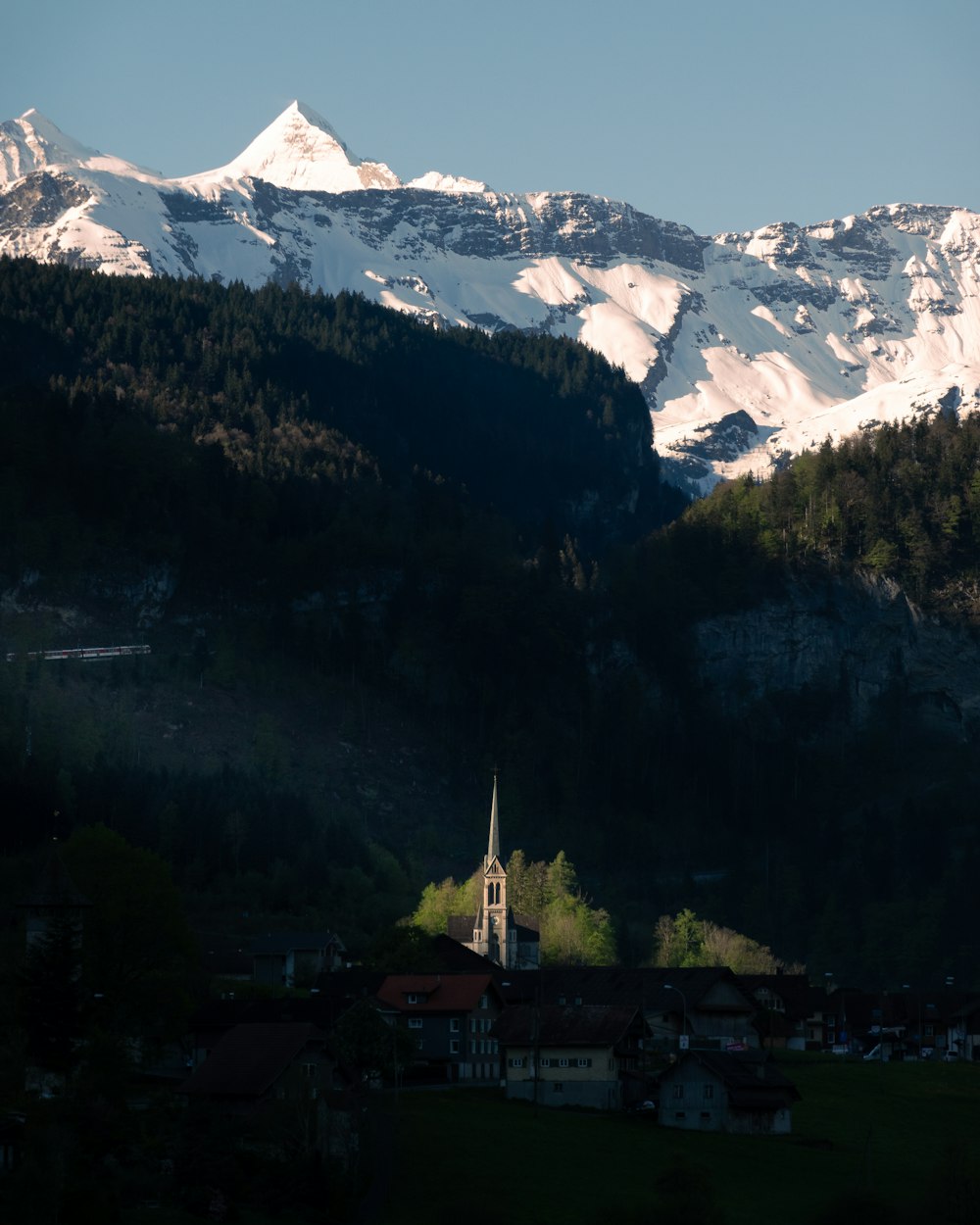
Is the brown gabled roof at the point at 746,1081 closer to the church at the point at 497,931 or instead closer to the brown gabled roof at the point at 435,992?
the brown gabled roof at the point at 435,992

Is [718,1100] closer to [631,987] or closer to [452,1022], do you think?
[452,1022]

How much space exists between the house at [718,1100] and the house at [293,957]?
4155cm

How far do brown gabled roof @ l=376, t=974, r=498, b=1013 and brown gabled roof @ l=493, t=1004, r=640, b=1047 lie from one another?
3320mm

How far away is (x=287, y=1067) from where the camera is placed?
10088 cm

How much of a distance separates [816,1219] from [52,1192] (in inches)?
1168

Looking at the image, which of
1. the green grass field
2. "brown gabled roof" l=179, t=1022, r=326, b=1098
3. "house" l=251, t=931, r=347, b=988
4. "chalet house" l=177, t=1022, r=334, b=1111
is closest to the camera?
the green grass field

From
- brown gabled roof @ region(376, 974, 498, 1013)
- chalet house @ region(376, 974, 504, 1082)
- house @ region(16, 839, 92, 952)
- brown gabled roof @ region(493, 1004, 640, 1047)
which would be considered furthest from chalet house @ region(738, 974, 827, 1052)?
house @ region(16, 839, 92, 952)

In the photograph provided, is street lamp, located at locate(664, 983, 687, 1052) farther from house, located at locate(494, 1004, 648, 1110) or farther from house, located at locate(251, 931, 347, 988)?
house, located at locate(251, 931, 347, 988)

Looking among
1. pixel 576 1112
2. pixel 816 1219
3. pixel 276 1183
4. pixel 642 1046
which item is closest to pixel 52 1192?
pixel 276 1183

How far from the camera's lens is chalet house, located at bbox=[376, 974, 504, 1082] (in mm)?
123562

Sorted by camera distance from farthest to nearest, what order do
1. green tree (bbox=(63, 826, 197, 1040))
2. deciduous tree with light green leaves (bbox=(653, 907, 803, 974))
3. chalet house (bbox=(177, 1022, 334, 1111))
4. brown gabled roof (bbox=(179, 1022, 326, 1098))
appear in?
1. deciduous tree with light green leaves (bbox=(653, 907, 803, 974))
2. green tree (bbox=(63, 826, 197, 1040))
3. brown gabled roof (bbox=(179, 1022, 326, 1098))
4. chalet house (bbox=(177, 1022, 334, 1111))

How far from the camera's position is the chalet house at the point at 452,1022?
405 feet

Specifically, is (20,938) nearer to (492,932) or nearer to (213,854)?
(492,932)

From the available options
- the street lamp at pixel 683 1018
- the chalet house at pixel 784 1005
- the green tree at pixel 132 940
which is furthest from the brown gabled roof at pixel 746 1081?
the chalet house at pixel 784 1005
